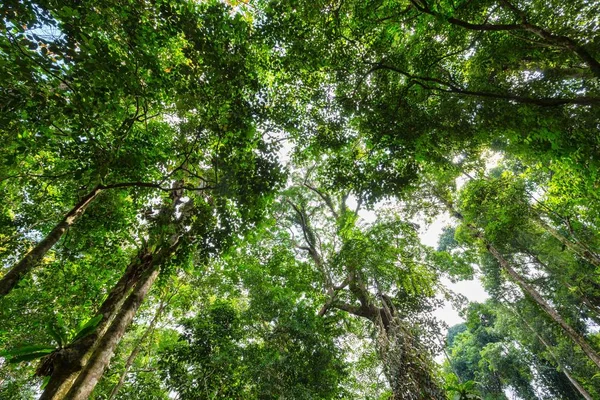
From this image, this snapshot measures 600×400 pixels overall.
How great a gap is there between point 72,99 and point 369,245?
7.84 metres

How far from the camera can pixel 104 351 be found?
4.57 meters

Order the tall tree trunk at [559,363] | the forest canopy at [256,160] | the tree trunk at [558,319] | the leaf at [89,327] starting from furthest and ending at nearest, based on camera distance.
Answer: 1. the tall tree trunk at [559,363]
2. the tree trunk at [558,319]
3. the leaf at [89,327]
4. the forest canopy at [256,160]

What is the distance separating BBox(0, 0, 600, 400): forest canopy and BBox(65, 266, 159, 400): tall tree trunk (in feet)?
0.11

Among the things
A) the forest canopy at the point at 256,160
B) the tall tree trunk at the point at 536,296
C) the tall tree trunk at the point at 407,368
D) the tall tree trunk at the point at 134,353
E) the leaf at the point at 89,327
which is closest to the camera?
the forest canopy at the point at 256,160

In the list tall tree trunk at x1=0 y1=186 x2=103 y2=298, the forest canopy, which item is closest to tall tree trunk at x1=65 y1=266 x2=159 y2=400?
the forest canopy

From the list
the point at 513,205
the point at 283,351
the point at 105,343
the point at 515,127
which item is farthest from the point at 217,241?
the point at 513,205

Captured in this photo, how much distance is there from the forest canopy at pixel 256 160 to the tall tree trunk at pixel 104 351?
0.03 meters

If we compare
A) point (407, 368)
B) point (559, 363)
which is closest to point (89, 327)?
point (407, 368)

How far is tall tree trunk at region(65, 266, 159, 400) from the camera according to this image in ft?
13.3

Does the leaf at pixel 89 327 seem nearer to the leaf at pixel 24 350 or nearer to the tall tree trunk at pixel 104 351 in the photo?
the tall tree trunk at pixel 104 351

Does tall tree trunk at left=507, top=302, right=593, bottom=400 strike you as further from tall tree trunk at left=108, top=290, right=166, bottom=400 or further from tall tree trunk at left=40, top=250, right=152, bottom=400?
tall tree trunk at left=40, top=250, right=152, bottom=400

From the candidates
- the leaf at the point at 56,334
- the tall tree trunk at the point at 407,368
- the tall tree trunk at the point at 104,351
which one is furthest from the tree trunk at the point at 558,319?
the leaf at the point at 56,334

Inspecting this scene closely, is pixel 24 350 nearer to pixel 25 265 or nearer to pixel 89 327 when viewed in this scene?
pixel 89 327

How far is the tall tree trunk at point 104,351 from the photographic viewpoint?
406 cm
